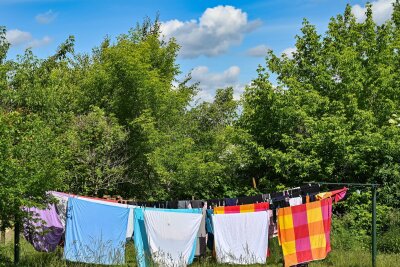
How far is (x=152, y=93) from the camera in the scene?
45.2ft

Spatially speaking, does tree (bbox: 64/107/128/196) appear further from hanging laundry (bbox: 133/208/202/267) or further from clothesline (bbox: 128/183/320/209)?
hanging laundry (bbox: 133/208/202/267)

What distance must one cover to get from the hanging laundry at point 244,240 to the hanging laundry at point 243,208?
1.19ft

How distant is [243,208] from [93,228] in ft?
9.06

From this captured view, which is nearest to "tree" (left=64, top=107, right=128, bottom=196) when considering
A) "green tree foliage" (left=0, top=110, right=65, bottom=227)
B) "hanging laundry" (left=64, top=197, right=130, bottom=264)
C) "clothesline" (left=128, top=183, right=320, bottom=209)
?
"clothesline" (left=128, top=183, right=320, bottom=209)

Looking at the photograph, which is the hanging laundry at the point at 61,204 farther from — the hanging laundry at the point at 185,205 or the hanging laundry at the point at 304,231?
the hanging laundry at the point at 304,231

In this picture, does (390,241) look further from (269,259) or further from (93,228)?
(93,228)

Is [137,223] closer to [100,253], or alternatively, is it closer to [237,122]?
[100,253]

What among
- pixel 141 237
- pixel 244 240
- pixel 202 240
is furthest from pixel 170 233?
pixel 244 240

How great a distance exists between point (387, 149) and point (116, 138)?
7203 mm

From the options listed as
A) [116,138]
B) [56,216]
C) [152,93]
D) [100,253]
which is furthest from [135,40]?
[100,253]

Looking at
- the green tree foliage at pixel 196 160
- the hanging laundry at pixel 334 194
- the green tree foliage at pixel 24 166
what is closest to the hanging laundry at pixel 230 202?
the hanging laundry at pixel 334 194

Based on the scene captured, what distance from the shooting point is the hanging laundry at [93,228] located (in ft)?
26.2

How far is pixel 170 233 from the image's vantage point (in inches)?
310

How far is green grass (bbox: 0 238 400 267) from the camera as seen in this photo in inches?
312
